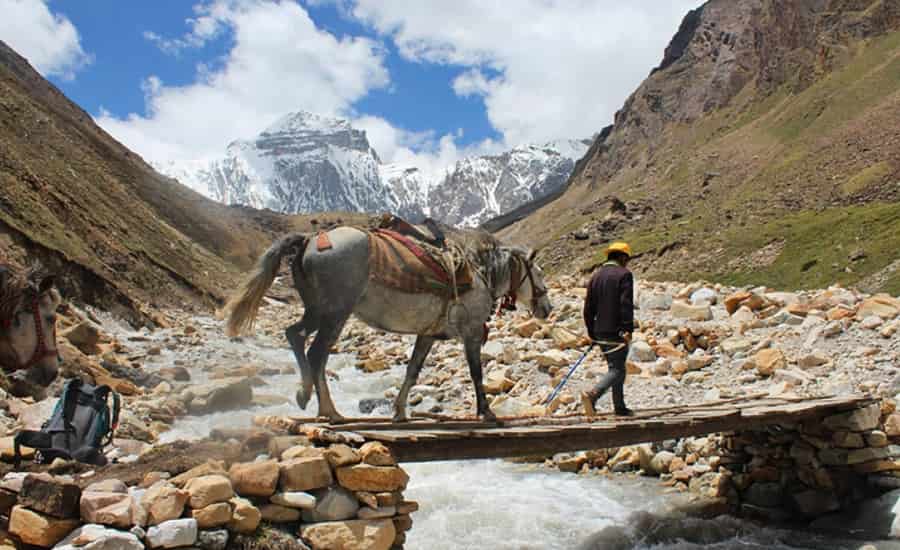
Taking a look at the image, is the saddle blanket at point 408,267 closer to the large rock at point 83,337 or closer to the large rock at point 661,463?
the large rock at point 661,463

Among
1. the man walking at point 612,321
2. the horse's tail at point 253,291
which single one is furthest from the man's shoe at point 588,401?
the horse's tail at point 253,291

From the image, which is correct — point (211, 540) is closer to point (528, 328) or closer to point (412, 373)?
point (412, 373)

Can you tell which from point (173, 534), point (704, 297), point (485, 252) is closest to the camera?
point (173, 534)

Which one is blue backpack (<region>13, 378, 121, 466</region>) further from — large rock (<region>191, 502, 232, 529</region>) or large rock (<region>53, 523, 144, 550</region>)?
large rock (<region>191, 502, 232, 529</region>)

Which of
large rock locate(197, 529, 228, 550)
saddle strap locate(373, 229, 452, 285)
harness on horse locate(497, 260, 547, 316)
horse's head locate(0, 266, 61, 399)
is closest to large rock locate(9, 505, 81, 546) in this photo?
large rock locate(197, 529, 228, 550)

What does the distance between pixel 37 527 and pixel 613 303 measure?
641cm

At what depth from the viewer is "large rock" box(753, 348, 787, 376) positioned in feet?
45.5

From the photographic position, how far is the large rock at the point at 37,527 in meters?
4.37

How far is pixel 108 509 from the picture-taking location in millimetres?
4465

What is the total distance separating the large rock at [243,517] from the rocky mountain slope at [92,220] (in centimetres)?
1849

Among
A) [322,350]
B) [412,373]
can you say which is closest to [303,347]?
[322,350]

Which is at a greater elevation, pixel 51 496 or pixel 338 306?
pixel 338 306

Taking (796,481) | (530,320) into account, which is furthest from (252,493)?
(530,320)

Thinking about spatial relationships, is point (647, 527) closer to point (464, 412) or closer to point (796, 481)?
point (796, 481)
